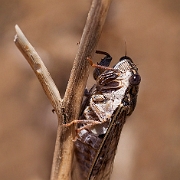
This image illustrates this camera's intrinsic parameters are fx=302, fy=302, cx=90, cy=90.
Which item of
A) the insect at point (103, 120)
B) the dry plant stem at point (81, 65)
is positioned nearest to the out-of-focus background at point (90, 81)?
the insect at point (103, 120)

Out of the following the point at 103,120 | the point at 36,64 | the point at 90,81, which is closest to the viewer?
the point at 36,64

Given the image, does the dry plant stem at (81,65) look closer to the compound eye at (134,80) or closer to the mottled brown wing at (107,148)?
the mottled brown wing at (107,148)

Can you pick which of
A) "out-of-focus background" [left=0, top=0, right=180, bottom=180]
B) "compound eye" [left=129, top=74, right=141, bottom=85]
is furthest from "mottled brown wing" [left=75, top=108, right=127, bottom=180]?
"out-of-focus background" [left=0, top=0, right=180, bottom=180]

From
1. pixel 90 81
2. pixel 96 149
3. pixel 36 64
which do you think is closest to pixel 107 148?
pixel 96 149

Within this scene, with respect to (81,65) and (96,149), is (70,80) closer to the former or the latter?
(81,65)

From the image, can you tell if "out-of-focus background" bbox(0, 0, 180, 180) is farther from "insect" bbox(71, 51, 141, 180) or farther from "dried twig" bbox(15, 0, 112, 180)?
"dried twig" bbox(15, 0, 112, 180)

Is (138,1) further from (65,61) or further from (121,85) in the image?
(121,85)

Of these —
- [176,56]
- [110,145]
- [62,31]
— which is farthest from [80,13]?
[110,145]
